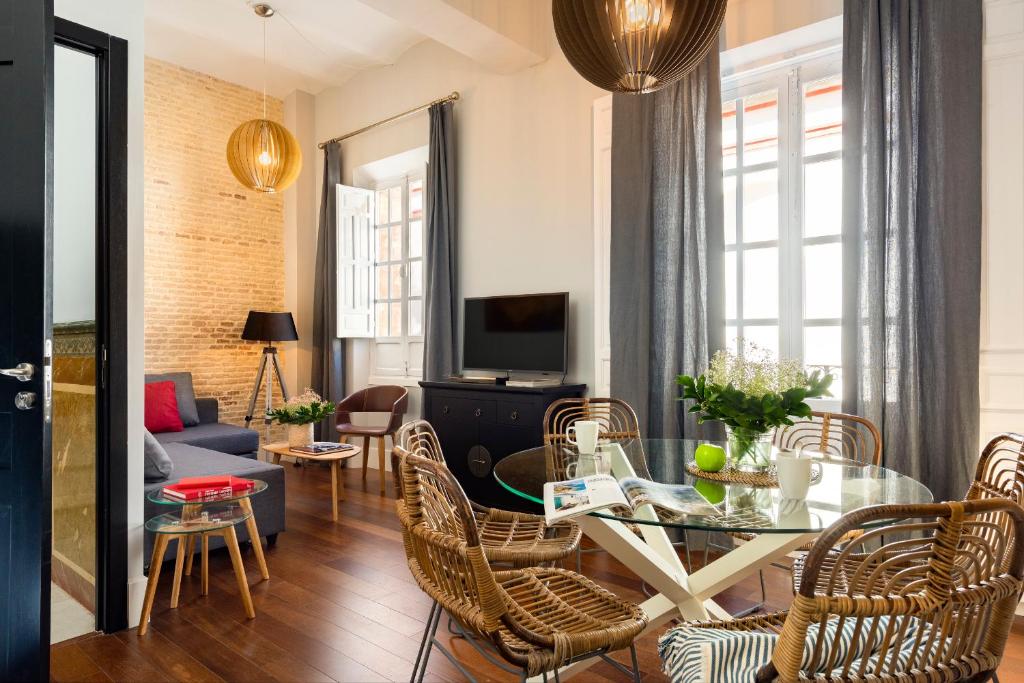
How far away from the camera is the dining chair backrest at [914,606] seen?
3.84 ft

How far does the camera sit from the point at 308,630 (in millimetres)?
2727

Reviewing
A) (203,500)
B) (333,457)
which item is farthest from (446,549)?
(333,457)

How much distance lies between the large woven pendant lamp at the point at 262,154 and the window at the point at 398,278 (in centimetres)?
117

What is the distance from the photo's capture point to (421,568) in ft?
6.13

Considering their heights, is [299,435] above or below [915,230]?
below

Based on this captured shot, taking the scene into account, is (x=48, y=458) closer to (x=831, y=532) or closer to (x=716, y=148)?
(x=831, y=532)

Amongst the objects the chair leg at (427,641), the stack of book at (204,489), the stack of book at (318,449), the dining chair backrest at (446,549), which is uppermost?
the dining chair backrest at (446,549)

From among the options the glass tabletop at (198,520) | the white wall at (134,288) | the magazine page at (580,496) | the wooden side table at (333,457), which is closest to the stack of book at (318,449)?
the wooden side table at (333,457)

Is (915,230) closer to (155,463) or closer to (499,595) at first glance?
(499,595)

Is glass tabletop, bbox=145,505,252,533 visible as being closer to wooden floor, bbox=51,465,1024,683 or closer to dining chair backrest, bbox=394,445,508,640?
wooden floor, bbox=51,465,1024,683

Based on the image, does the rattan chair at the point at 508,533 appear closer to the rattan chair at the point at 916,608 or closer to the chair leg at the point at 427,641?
the chair leg at the point at 427,641

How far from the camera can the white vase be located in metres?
4.66

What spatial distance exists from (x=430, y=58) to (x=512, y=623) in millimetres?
5254

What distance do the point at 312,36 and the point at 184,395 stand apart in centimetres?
338
